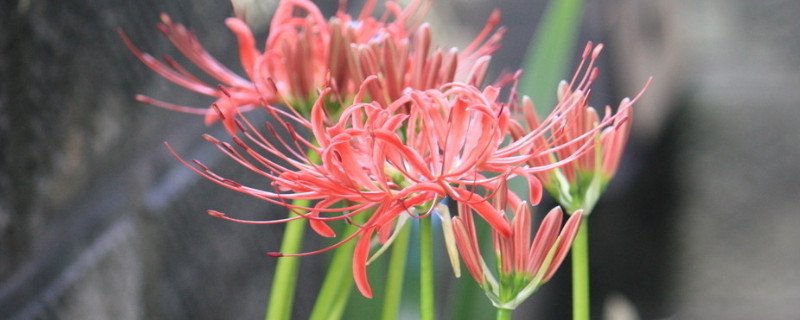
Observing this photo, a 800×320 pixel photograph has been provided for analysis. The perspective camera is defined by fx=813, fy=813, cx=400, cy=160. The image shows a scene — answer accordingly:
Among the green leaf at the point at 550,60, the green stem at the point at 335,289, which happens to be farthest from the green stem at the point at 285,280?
the green leaf at the point at 550,60

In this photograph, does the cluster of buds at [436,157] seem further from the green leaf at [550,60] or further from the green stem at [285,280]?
the green leaf at [550,60]

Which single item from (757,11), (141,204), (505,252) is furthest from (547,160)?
(757,11)

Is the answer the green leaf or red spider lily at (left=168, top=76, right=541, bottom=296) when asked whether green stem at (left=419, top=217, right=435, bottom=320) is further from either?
the green leaf

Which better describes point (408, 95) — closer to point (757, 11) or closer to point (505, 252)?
point (505, 252)

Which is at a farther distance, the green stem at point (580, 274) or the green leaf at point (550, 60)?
the green leaf at point (550, 60)

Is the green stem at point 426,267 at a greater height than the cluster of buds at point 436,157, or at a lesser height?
lesser

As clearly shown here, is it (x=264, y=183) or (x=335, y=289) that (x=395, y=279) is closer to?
(x=335, y=289)

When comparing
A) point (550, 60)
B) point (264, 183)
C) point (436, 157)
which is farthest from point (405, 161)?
point (264, 183)
